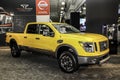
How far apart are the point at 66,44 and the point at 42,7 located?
21.3 feet

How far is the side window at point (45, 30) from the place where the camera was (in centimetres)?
804

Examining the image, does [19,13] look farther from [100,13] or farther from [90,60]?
[90,60]

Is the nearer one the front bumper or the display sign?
the front bumper

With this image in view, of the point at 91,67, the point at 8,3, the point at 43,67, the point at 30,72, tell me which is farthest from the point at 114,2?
the point at 8,3

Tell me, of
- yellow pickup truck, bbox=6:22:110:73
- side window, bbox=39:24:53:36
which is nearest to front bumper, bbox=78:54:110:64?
yellow pickup truck, bbox=6:22:110:73

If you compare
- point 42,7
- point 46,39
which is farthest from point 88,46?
point 42,7

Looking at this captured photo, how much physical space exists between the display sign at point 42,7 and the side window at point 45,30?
15.5 ft

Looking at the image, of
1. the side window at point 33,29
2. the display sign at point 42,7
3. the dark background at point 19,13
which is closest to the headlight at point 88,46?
the side window at point 33,29

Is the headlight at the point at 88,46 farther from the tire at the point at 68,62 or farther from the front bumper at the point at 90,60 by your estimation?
the tire at the point at 68,62

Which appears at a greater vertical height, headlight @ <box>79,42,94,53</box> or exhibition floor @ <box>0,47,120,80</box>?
headlight @ <box>79,42,94,53</box>

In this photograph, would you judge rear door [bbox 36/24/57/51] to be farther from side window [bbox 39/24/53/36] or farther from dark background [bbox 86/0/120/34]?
dark background [bbox 86/0/120/34]

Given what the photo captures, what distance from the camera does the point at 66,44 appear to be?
7.33 metres

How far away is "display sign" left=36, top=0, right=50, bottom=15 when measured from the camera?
13.2 meters

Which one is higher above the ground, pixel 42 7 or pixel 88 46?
pixel 42 7
